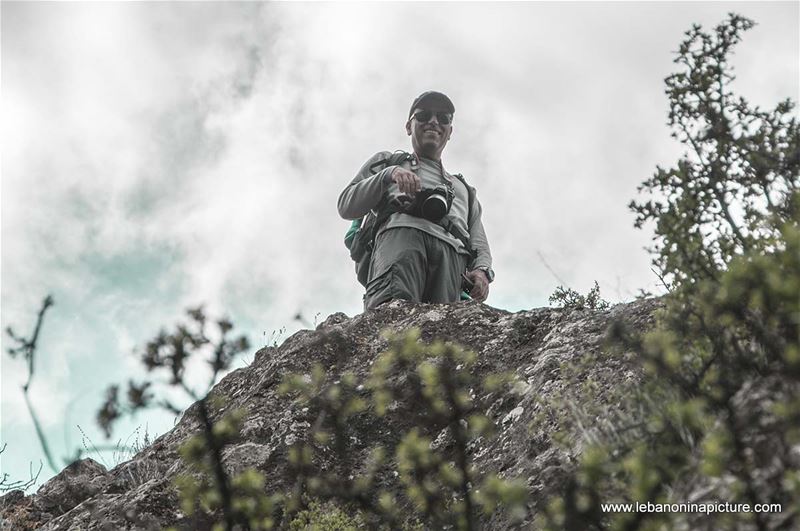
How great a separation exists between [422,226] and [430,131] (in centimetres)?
143

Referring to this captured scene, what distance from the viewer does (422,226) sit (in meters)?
7.06

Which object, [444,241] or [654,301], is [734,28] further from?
[444,241]

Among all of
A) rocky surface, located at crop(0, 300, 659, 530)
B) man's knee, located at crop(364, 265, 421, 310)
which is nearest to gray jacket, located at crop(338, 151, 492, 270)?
man's knee, located at crop(364, 265, 421, 310)

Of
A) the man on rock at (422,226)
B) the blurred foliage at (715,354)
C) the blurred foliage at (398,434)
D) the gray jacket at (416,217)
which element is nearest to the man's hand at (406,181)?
the man on rock at (422,226)

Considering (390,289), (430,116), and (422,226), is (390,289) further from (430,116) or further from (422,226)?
(430,116)

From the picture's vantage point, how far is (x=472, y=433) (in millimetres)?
4227

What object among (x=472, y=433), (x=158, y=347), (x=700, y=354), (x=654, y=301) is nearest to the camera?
(x=158, y=347)

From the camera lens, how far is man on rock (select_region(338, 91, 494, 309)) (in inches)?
269

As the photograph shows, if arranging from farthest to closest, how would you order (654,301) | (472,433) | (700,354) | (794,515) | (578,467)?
(654,301) → (472,433) → (578,467) → (700,354) → (794,515)

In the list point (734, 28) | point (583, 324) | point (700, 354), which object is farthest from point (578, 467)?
point (734, 28)

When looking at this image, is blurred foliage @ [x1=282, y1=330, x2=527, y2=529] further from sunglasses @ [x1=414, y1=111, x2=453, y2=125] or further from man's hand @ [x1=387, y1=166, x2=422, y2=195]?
sunglasses @ [x1=414, y1=111, x2=453, y2=125]

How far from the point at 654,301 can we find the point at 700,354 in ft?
6.65

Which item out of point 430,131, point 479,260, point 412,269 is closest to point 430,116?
point 430,131

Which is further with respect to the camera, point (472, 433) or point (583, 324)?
point (583, 324)
